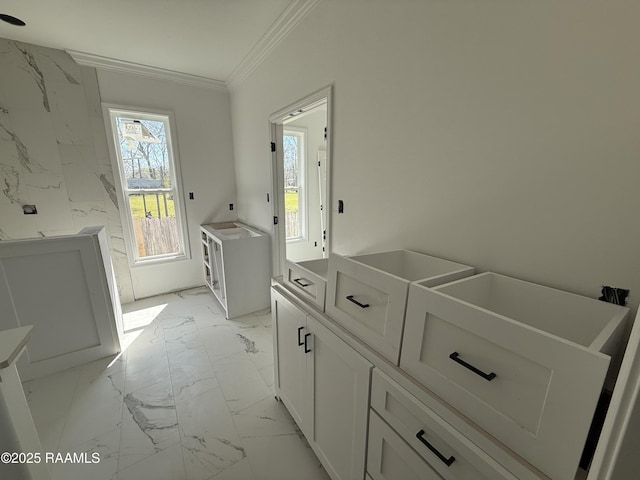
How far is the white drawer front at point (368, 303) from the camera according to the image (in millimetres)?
919

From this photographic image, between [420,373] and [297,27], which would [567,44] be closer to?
[420,373]

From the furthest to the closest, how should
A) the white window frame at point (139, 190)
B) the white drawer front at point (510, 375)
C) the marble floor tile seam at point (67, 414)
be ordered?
1. the white window frame at point (139, 190)
2. the marble floor tile seam at point (67, 414)
3. the white drawer front at point (510, 375)

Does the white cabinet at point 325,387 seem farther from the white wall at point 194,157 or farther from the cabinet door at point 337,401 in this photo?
the white wall at point 194,157

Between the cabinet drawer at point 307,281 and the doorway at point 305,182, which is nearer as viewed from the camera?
the cabinet drawer at point 307,281

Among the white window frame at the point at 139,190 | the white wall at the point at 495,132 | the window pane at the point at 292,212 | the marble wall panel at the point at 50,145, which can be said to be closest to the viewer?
the white wall at the point at 495,132

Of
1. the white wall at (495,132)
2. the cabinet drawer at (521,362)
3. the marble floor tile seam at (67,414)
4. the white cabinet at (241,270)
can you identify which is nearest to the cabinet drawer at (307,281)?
the white wall at (495,132)

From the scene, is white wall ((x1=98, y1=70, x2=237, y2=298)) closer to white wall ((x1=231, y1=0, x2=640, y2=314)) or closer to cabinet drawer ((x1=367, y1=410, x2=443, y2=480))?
white wall ((x1=231, y1=0, x2=640, y2=314))

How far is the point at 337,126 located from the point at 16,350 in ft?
6.00

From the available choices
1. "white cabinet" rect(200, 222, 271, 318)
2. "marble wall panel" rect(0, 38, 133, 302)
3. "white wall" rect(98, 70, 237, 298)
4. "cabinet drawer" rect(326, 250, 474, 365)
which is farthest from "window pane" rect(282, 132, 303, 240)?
"cabinet drawer" rect(326, 250, 474, 365)

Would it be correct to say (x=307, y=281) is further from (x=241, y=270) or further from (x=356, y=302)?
(x=241, y=270)

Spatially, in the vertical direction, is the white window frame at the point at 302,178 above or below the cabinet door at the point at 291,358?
above

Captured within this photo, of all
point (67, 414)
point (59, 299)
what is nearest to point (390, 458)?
point (67, 414)

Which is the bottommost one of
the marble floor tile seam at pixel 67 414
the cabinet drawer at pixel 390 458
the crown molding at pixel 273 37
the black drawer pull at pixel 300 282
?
the marble floor tile seam at pixel 67 414

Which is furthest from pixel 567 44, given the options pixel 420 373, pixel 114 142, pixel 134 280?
pixel 134 280
